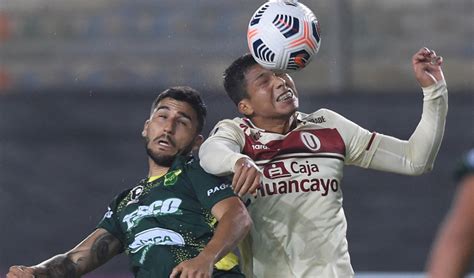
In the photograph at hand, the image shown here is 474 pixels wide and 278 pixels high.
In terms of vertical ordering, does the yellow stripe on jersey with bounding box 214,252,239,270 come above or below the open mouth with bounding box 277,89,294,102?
below

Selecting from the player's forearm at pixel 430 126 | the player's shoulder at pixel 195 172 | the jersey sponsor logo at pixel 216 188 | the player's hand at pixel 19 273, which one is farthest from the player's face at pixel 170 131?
the player's forearm at pixel 430 126

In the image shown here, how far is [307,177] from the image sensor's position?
4973 millimetres

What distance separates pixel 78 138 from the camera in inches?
367

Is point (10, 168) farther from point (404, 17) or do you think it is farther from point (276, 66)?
point (276, 66)

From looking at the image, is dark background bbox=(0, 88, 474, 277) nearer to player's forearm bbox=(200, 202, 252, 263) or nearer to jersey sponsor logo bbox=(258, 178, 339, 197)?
jersey sponsor logo bbox=(258, 178, 339, 197)

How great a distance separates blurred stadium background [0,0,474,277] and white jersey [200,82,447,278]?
8.16 ft

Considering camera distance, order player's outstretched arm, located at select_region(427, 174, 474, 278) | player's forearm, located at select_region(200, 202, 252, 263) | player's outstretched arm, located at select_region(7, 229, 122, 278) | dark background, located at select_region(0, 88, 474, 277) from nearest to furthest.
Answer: player's outstretched arm, located at select_region(427, 174, 474, 278) < player's forearm, located at select_region(200, 202, 252, 263) < player's outstretched arm, located at select_region(7, 229, 122, 278) < dark background, located at select_region(0, 88, 474, 277)

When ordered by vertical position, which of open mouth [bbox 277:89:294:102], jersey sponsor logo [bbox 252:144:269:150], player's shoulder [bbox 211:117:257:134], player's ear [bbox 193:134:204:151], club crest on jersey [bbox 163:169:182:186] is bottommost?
club crest on jersey [bbox 163:169:182:186]

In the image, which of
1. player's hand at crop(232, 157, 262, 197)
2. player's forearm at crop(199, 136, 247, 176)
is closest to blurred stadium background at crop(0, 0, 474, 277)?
player's forearm at crop(199, 136, 247, 176)

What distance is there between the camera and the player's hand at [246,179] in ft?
14.8

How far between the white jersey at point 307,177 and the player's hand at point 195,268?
0.48 meters

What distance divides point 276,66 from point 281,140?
0.29 m

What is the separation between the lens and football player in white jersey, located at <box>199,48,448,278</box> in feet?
16.2

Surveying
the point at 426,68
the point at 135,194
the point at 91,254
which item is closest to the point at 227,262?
the point at 135,194
